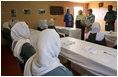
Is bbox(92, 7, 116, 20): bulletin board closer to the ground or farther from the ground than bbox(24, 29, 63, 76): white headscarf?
farther from the ground

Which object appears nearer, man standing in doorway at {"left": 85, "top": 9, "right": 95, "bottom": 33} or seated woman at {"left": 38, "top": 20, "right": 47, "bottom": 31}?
man standing in doorway at {"left": 85, "top": 9, "right": 95, "bottom": 33}

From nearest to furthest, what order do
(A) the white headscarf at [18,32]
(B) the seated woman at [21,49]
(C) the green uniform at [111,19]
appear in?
(B) the seated woman at [21,49], (A) the white headscarf at [18,32], (C) the green uniform at [111,19]

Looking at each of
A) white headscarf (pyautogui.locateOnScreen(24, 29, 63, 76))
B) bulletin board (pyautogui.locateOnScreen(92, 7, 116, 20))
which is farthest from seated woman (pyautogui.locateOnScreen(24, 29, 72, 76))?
bulletin board (pyautogui.locateOnScreen(92, 7, 116, 20))

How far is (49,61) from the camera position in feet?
2.89

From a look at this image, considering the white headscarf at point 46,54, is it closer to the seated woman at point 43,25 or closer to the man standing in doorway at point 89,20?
the man standing in doorway at point 89,20

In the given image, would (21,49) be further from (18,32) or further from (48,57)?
(48,57)

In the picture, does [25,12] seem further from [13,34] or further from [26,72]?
[26,72]

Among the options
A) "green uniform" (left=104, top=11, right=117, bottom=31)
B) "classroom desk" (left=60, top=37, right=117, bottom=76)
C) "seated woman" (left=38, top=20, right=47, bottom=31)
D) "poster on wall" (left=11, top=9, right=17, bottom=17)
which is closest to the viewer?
"classroom desk" (left=60, top=37, right=117, bottom=76)

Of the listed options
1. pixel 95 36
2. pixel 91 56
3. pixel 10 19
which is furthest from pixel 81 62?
pixel 10 19

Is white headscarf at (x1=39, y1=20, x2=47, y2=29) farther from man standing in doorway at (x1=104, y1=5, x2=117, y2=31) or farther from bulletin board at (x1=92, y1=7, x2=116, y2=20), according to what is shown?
bulletin board at (x1=92, y1=7, x2=116, y2=20)

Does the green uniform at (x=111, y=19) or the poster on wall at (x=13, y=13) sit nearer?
the green uniform at (x=111, y=19)

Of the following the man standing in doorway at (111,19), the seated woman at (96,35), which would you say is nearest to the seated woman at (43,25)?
the man standing in doorway at (111,19)

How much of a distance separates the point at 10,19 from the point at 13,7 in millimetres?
526

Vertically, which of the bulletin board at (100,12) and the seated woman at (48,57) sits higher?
the bulletin board at (100,12)
